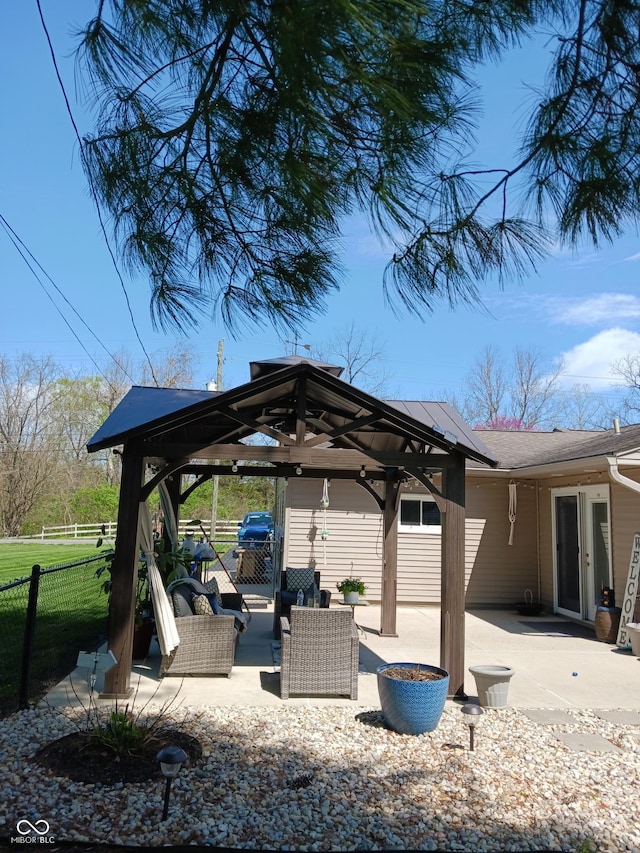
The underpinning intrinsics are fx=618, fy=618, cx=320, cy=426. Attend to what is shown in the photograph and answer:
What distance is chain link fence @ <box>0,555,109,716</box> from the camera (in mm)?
4766

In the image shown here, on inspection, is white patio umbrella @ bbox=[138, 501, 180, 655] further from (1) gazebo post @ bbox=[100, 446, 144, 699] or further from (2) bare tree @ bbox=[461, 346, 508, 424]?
(2) bare tree @ bbox=[461, 346, 508, 424]

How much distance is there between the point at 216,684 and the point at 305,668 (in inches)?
37.0

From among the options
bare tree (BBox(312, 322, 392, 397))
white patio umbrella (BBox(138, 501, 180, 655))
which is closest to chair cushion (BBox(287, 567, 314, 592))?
white patio umbrella (BBox(138, 501, 180, 655))

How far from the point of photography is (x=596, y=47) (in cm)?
241

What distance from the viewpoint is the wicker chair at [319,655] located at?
5457 mm

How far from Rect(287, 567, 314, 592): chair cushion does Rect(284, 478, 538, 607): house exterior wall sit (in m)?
2.40

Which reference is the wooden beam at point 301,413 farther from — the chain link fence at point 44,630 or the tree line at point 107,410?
the tree line at point 107,410

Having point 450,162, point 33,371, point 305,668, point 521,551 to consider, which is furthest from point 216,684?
point 33,371

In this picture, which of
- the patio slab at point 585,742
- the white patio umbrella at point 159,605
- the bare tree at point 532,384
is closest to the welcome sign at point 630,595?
the patio slab at point 585,742

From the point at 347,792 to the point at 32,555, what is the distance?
1556 centimetres

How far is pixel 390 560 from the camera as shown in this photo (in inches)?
330

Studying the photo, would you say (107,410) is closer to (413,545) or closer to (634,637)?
(413,545)

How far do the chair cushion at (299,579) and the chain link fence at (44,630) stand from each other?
2456 mm

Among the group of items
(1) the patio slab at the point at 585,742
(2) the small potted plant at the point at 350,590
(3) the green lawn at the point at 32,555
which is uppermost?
A: (2) the small potted plant at the point at 350,590
